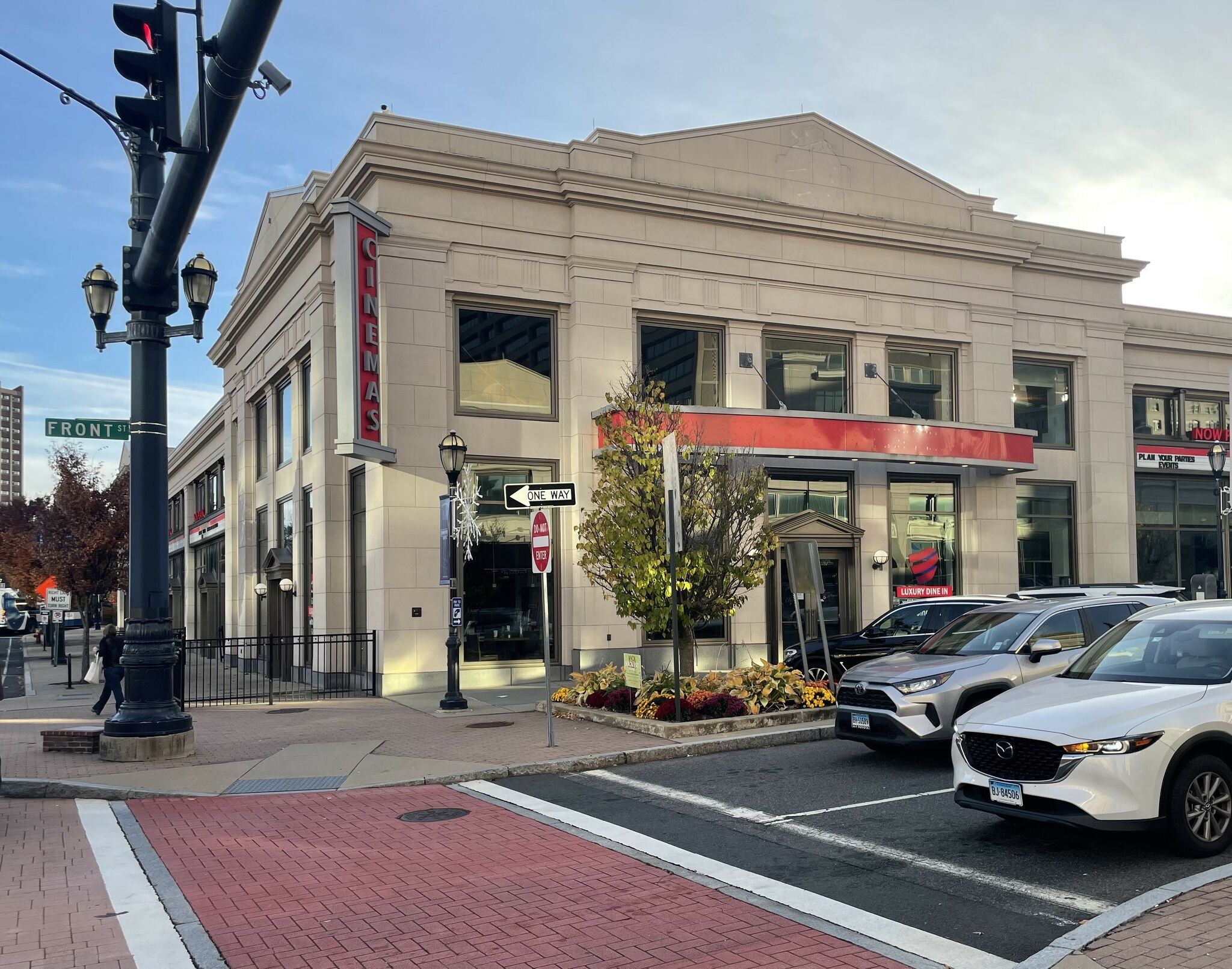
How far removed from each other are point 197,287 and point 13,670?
2917 cm

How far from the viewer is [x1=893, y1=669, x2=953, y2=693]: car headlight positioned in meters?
11.3

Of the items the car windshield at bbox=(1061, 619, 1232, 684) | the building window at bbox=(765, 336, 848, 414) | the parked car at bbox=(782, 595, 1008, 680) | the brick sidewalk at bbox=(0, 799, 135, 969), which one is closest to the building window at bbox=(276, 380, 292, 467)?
the building window at bbox=(765, 336, 848, 414)

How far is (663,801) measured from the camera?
33.7 feet

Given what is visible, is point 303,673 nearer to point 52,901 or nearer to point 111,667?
point 111,667

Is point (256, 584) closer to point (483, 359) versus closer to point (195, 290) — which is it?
point (483, 359)

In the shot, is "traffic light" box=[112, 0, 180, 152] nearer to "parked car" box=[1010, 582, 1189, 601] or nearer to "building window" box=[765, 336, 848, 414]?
"parked car" box=[1010, 582, 1189, 601]

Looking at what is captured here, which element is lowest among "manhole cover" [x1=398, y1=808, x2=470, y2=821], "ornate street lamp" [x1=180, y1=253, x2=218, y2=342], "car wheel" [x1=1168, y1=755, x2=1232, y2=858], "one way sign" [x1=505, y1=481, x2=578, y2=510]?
"manhole cover" [x1=398, y1=808, x2=470, y2=821]

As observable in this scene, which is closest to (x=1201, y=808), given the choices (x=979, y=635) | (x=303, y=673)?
(x=979, y=635)

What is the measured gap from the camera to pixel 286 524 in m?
28.0

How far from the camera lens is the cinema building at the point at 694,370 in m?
21.1

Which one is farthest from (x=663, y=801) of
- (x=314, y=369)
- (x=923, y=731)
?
(x=314, y=369)

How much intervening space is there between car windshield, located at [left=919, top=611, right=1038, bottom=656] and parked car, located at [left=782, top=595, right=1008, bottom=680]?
3.71 m

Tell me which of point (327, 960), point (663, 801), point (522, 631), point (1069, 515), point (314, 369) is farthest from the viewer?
point (1069, 515)

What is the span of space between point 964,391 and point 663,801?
19047 mm
